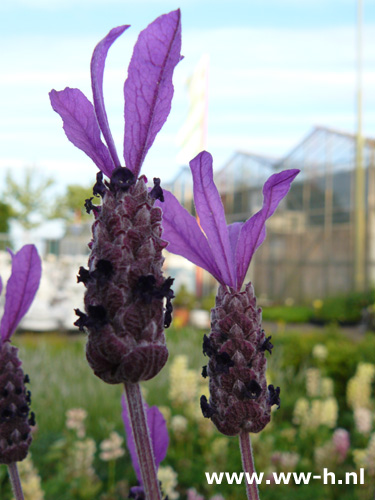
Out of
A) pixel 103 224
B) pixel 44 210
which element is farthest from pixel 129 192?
pixel 44 210

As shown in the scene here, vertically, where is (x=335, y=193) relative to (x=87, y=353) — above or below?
above

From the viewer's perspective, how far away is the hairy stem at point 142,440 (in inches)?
17.9

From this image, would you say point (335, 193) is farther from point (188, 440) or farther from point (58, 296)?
point (188, 440)

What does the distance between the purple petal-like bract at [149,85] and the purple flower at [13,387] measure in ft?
0.85

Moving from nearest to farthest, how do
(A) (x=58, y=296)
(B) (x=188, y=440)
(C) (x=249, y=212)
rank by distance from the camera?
(B) (x=188, y=440), (A) (x=58, y=296), (C) (x=249, y=212)

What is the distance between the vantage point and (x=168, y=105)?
1.70ft

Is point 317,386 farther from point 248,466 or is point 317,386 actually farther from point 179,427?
point 248,466

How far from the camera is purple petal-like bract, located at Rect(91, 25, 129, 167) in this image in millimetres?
500

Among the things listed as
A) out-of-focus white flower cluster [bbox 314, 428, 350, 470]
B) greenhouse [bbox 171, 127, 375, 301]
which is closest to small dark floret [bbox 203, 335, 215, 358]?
out-of-focus white flower cluster [bbox 314, 428, 350, 470]

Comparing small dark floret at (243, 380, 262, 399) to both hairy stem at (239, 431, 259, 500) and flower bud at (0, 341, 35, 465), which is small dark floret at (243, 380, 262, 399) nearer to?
hairy stem at (239, 431, 259, 500)

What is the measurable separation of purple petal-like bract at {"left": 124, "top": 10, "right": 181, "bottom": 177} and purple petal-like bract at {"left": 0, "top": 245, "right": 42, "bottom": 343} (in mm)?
255

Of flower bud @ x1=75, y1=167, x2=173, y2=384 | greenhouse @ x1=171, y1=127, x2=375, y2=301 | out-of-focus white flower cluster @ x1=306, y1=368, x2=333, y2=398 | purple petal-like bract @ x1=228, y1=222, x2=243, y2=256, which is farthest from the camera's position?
greenhouse @ x1=171, y1=127, x2=375, y2=301

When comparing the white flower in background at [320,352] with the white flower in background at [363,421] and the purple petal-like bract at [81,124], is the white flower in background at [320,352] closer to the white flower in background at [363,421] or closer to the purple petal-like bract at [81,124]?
the white flower in background at [363,421]

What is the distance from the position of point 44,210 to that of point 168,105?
96.9ft
